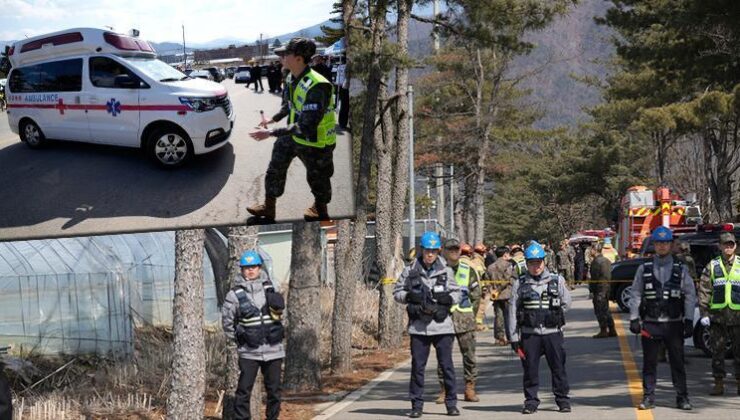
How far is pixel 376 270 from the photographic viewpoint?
72.1ft

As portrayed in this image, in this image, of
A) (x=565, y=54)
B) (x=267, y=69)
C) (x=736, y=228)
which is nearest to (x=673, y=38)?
(x=736, y=228)

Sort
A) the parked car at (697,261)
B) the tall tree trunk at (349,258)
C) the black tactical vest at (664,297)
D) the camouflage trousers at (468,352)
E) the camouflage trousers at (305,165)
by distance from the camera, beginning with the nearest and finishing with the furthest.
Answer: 1. the camouflage trousers at (305,165)
2. the black tactical vest at (664,297)
3. the camouflage trousers at (468,352)
4. the tall tree trunk at (349,258)
5. the parked car at (697,261)

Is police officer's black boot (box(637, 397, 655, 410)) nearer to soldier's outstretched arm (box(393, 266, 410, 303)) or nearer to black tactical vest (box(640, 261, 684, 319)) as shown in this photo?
black tactical vest (box(640, 261, 684, 319))

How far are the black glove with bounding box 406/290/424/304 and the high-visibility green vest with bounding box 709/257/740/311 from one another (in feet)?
12.1

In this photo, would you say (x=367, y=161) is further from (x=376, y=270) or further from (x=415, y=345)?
(x=376, y=270)

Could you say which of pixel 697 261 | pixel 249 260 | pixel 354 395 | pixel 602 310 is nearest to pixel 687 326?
pixel 354 395

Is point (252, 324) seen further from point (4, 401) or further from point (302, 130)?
point (302, 130)

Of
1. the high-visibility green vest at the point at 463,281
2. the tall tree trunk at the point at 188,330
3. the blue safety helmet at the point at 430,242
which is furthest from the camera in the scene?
the high-visibility green vest at the point at 463,281

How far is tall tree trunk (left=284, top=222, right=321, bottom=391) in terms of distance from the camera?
14.9m

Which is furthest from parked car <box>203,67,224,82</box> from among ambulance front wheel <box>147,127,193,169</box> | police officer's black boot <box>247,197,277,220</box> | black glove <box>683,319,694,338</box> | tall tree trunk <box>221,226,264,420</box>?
black glove <box>683,319,694,338</box>

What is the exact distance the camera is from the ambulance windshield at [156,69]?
545cm

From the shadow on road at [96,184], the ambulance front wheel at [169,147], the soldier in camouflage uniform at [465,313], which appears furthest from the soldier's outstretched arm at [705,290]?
the ambulance front wheel at [169,147]

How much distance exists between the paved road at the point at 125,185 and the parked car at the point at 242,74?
62 millimetres

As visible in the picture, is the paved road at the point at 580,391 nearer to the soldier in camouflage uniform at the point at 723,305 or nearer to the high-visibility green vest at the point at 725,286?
the soldier in camouflage uniform at the point at 723,305
